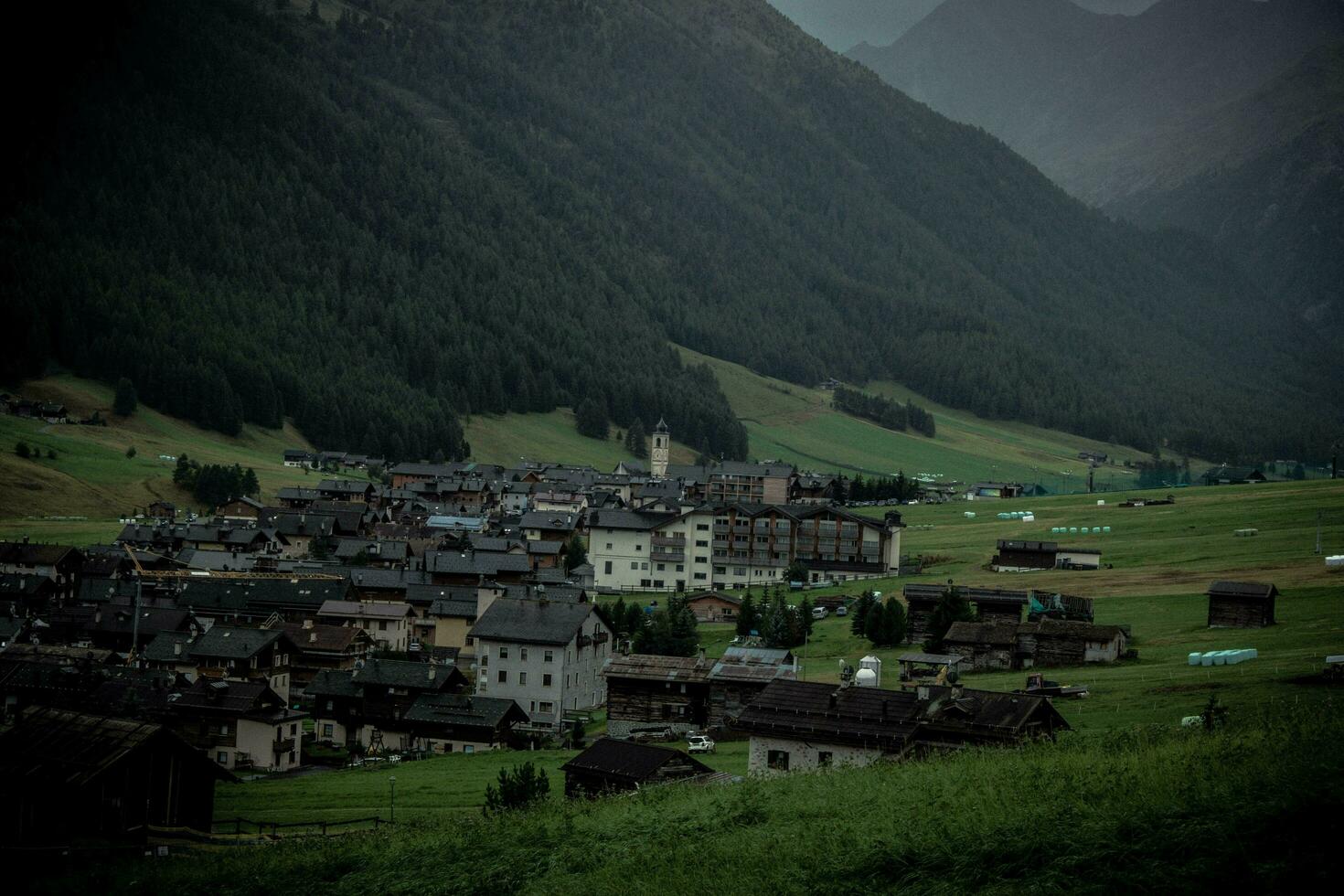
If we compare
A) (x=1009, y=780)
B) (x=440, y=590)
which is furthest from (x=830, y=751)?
(x=440, y=590)

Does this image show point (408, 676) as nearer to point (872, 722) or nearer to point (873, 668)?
point (873, 668)

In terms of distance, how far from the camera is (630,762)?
44938 mm

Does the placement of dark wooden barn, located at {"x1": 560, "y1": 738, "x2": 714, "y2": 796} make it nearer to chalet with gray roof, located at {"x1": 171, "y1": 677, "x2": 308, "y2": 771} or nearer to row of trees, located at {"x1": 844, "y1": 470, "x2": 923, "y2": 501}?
chalet with gray roof, located at {"x1": 171, "y1": 677, "x2": 308, "y2": 771}

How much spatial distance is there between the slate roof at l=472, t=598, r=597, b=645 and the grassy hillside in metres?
72.1

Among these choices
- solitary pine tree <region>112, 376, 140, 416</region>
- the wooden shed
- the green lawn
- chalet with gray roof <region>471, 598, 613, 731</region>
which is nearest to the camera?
the wooden shed

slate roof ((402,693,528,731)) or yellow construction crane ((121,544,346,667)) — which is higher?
yellow construction crane ((121,544,346,667))

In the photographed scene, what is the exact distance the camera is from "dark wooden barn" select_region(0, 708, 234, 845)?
42312 mm

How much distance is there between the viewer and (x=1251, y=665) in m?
53.6

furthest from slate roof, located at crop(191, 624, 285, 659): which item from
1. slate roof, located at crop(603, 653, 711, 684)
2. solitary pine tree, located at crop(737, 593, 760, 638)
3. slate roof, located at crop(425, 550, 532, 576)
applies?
slate roof, located at crop(425, 550, 532, 576)

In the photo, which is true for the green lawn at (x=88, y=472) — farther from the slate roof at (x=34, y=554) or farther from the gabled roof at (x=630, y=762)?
the gabled roof at (x=630, y=762)

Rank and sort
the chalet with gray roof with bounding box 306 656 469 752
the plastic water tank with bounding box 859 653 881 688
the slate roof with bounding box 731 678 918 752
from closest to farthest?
the slate roof with bounding box 731 678 918 752 < the plastic water tank with bounding box 859 653 881 688 < the chalet with gray roof with bounding box 306 656 469 752

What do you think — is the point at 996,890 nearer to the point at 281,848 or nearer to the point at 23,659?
the point at 281,848

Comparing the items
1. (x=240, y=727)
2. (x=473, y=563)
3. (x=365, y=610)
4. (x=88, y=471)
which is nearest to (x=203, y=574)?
(x=473, y=563)

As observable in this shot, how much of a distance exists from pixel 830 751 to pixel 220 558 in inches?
3438
